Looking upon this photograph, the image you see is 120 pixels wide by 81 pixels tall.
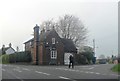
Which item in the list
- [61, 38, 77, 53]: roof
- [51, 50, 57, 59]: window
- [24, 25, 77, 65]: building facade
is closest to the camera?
[24, 25, 77, 65]: building facade

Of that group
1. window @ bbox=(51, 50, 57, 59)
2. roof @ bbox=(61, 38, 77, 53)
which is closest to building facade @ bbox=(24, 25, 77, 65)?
window @ bbox=(51, 50, 57, 59)

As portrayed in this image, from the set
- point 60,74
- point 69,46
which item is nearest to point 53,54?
point 69,46

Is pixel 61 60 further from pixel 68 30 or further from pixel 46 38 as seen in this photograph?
pixel 68 30

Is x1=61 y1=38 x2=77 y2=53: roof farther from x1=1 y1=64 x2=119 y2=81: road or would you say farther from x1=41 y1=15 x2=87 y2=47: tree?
x1=1 y1=64 x2=119 y2=81: road

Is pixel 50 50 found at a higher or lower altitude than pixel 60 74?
higher

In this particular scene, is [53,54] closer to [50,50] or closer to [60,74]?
[50,50]

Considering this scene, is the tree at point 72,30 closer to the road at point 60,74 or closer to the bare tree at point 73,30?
the bare tree at point 73,30

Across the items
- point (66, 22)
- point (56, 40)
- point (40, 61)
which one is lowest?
point (40, 61)

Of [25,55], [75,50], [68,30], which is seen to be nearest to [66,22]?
[68,30]

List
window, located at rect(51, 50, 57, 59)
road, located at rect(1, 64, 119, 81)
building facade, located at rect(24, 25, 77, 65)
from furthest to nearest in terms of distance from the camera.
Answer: window, located at rect(51, 50, 57, 59) < building facade, located at rect(24, 25, 77, 65) < road, located at rect(1, 64, 119, 81)

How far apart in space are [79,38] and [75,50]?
7.67 meters

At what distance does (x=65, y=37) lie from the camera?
7938cm

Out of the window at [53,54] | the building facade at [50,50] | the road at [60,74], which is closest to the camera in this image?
the road at [60,74]

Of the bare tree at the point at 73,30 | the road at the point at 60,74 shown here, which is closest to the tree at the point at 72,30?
the bare tree at the point at 73,30
